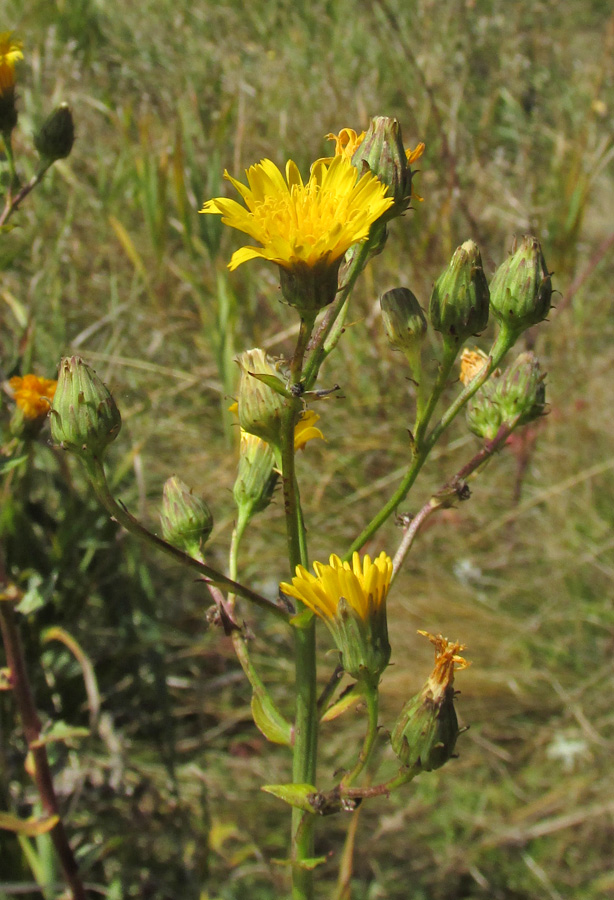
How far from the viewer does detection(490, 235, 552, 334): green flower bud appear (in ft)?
4.62

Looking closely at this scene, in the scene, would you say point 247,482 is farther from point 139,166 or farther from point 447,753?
point 139,166

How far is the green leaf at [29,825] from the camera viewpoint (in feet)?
6.02

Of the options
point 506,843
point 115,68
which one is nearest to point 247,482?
point 506,843

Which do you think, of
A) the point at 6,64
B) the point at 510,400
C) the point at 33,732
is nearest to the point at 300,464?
the point at 33,732

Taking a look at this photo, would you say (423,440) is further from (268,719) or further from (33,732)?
(33,732)

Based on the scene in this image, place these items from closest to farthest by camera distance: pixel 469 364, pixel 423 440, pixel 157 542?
pixel 157 542
pixel 423 440
pixel 469 364

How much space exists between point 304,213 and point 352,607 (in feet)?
2.09

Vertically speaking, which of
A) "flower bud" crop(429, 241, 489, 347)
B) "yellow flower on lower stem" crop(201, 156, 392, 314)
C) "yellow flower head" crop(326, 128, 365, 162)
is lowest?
"flower bud" crop(429, 241, 489, 347)

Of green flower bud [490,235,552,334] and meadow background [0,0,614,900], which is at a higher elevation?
green flower bud [490,235,552,334]

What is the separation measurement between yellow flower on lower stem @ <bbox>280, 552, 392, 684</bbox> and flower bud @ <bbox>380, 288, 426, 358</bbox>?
0.44 m

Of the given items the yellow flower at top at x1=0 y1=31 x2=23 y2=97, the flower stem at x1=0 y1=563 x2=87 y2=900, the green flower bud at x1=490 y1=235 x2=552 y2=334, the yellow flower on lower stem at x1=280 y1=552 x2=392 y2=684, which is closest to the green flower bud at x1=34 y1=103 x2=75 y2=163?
the yellow flower at top at x1=0 y1=31 x2=23 y2=97

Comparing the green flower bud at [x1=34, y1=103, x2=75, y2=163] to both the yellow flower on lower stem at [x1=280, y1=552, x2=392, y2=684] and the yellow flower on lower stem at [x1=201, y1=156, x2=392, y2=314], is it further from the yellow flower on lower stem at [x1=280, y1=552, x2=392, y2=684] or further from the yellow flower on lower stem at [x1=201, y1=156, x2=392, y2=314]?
the yellow flower on lower stem at [x1=280, y1=552, x2=392, y2=684]

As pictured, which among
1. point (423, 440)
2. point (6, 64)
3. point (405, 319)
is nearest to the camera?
point (423, 440)

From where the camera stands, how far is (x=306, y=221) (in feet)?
4.08
